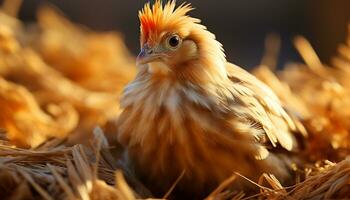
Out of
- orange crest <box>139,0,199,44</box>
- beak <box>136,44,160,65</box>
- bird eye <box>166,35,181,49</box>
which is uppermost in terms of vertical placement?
orange crest <box>139,0,199,44</box>

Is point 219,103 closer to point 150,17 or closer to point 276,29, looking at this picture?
point 150,17

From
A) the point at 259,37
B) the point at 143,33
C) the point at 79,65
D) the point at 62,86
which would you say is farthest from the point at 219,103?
the point at 259,37

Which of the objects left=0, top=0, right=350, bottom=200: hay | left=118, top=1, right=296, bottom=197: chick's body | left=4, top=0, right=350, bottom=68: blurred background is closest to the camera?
left=0, top=0, right=350, bottom=200: hay

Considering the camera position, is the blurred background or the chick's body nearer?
the chick's body

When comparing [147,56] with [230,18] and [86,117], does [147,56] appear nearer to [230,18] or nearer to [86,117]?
[86,117]

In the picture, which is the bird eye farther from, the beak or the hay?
the hay

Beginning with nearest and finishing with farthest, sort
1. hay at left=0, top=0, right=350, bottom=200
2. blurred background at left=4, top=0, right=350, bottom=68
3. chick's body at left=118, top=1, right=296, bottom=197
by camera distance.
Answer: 1. hay at left=0, top=0, right=350, bottom=200
2. chick's body at left=118, top=1, right=296, bottom=197
3. blurred background at left=4, top=0, right=350, bottom=68

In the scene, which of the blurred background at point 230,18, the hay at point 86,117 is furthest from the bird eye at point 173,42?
the blurred background at point 230,18

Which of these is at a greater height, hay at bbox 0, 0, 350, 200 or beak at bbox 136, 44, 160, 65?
beak at bbox 136, 44, 160, 65

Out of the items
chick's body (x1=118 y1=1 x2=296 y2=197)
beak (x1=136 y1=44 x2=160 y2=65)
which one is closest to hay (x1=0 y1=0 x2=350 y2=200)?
chick's body (x1=118 y1=1 x2=296 y2=197)
